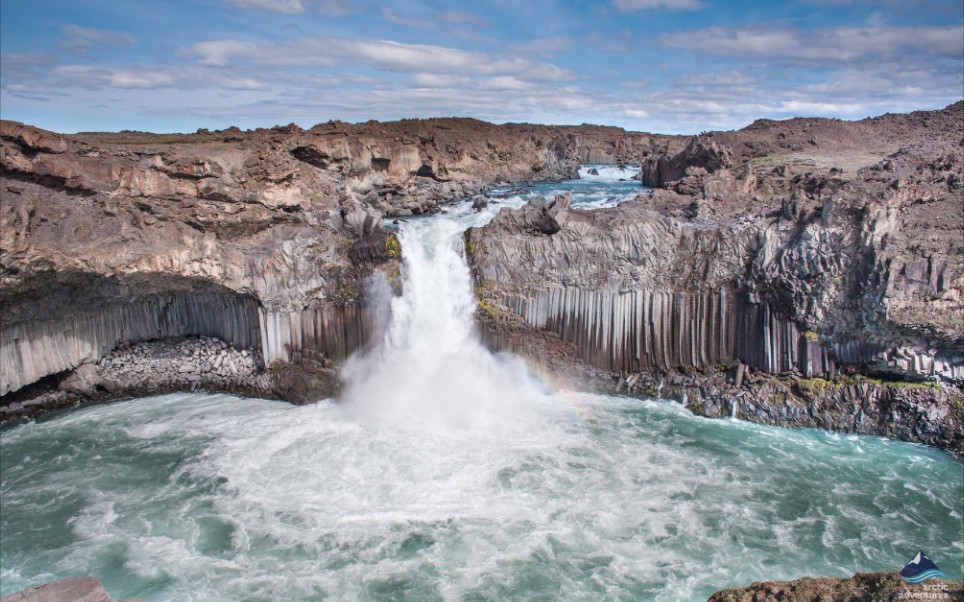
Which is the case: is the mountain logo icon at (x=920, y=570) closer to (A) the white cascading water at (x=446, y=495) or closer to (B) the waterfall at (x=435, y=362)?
(A) the white cascading water at (x=446, y=495)

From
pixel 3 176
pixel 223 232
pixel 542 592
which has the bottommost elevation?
pixel 542 592

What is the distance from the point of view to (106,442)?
18250 millimetres

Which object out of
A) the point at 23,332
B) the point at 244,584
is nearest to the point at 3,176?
the point at 23,332

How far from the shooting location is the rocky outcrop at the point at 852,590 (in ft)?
15.9

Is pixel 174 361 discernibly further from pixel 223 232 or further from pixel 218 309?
pixel 223 232

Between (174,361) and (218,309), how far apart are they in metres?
2.36

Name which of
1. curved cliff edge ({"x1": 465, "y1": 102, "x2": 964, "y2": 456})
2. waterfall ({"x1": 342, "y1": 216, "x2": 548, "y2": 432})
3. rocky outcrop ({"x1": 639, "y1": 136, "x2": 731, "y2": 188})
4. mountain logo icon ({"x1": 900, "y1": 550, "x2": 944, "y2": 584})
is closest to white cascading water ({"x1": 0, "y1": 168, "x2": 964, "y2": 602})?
waterfall ({"x1": 342, "y1": 216, "x2": 548, "y2": 432})

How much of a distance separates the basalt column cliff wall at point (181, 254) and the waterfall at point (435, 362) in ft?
2.84

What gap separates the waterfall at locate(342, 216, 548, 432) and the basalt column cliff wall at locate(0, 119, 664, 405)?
0.87m

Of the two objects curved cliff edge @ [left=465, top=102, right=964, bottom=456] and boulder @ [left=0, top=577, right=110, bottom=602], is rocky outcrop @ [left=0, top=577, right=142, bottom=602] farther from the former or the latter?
curved cliff edge @ [left=465, top=102, right=964, bottom=456]

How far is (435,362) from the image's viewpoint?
21703 millimetres

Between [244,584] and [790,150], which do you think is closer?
[244,584]

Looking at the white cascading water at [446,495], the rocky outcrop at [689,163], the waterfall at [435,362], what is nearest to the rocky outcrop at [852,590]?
the white cascading water at [446,495]

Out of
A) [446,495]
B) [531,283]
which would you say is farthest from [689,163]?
[446,495]
